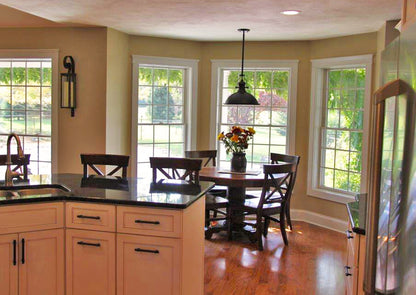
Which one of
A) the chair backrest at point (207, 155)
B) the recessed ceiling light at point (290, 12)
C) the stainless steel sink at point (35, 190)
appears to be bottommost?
the stainless steel sink at point (35, 190)

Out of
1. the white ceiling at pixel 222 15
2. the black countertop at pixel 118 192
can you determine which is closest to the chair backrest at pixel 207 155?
the white ceiling at pixel 222 15

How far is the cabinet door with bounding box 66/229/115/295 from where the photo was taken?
297 centimetres

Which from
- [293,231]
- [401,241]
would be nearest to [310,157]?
[293,231]

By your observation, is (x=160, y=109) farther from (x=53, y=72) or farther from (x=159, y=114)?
(x=53, y=72)

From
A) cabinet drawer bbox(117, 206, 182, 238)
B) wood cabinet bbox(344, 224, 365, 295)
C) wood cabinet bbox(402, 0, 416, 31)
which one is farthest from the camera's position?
cabinet drawer bbox(117, 206, 182, 238)

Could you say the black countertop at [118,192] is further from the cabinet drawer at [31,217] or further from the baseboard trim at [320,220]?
the baseboard trim at [320,220]

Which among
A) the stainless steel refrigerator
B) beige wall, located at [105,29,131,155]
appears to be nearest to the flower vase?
beige wall, located at [105,29,131,155]

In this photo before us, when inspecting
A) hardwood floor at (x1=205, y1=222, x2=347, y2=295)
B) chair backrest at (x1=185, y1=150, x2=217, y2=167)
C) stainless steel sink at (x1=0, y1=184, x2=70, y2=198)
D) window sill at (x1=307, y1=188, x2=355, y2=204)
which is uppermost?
chair backrest at (x1=185, y1=150, x2=217, y2=167)

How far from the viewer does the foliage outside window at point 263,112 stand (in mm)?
6652

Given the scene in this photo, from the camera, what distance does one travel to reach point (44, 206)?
117 inches

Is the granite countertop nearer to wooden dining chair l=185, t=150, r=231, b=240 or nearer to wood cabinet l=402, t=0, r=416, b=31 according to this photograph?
wood cabinet l=402, t=0, r=416, b=31

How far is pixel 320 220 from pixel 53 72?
154 inches

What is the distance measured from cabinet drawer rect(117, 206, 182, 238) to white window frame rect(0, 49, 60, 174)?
10.7 feet

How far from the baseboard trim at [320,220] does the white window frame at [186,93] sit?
68.6 inches
